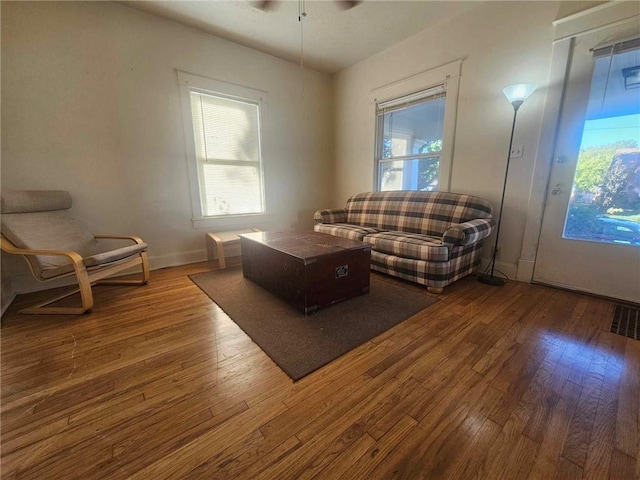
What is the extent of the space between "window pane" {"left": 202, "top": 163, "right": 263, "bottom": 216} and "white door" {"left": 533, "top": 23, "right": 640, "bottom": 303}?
3335mm

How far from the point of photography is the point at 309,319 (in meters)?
1.89

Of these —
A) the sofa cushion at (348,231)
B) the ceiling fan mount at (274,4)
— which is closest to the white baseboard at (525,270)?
the sofa cushion at (348,231)

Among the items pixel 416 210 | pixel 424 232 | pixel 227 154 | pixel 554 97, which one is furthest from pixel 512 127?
pixel 227 154

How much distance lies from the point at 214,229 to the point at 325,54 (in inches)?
111

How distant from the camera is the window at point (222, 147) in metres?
3.12

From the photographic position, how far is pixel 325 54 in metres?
3.55

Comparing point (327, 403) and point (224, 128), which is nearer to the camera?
point (327, 403)

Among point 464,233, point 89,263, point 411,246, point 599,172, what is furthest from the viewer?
point 411,246

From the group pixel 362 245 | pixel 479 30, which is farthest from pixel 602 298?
pixel 479 30

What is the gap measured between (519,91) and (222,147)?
3.20 meters

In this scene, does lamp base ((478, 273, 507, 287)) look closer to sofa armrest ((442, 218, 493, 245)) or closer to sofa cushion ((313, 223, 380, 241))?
sofa armrest ((442, 218, 493, 245))

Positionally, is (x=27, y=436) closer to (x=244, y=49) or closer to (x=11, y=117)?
(x=11, y=117)

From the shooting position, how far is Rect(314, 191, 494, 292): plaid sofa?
2.30 metres

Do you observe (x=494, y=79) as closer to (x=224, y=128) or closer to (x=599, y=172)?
(x=599, y=172)
